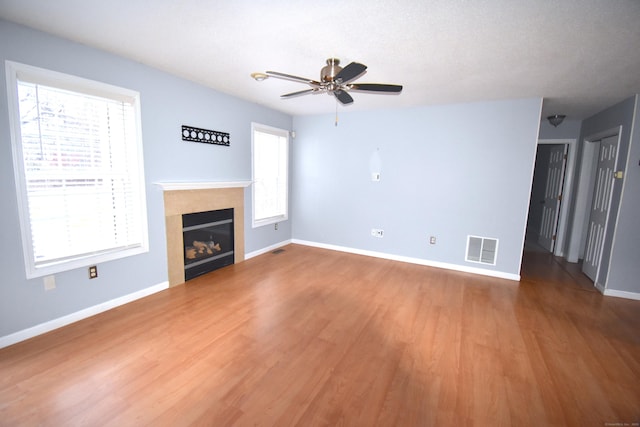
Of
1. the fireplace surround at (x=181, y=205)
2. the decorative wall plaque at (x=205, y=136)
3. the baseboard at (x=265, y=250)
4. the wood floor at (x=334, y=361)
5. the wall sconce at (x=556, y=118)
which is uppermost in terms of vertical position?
the wall sconce at (x=556, y=118)

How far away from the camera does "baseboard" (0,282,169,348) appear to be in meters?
2.32

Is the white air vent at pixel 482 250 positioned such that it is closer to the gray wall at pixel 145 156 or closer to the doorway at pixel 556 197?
the doorway at pixel 556 197

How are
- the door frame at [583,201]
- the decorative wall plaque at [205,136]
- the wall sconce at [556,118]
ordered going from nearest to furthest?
the decorative wall plaque at [205,136], the wall sconce at [556,118], the door frame at [583,201]

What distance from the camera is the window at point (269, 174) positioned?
4.85 meters

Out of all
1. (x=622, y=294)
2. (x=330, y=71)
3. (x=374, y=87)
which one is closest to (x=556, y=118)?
(x=622, y=294)

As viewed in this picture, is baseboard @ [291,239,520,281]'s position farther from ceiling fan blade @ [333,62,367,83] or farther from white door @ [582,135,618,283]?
ceiling fan blade @ [333,62,367,83]

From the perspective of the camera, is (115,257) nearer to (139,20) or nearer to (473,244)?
(139,20)

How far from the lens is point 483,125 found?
4.11 meters

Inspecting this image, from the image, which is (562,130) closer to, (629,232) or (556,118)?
(556,118)

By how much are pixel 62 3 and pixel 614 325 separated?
222 inches

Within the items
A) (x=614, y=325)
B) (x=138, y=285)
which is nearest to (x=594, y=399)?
(x=614, y=325)

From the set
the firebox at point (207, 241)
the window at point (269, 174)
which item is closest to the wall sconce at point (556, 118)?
the window at point (269, 174)

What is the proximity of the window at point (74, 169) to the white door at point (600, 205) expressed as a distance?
6.11 meters

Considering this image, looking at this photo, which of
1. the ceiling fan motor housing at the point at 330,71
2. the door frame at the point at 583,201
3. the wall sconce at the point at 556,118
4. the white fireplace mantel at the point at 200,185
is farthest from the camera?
the door frame at the point at 583,201
